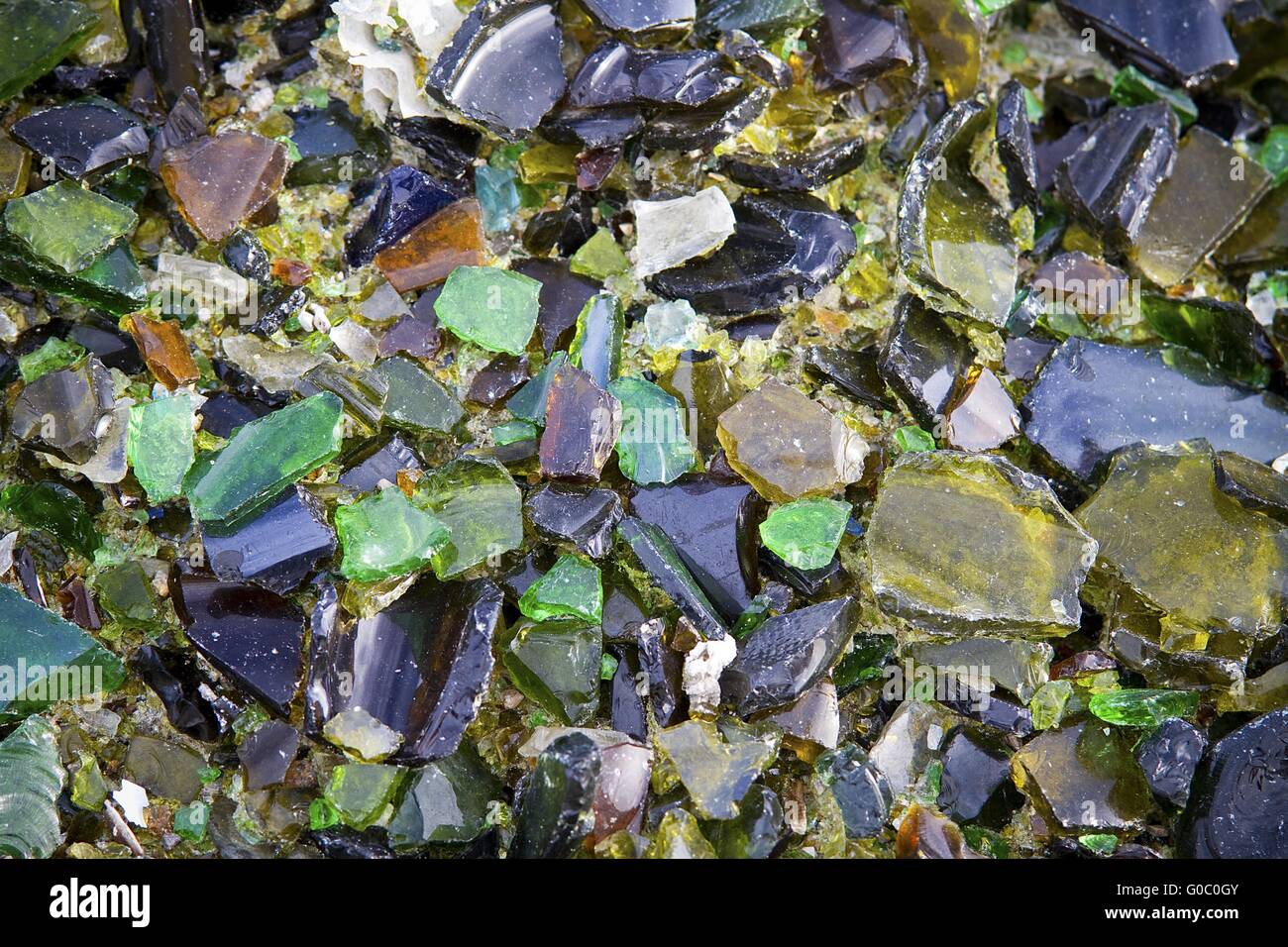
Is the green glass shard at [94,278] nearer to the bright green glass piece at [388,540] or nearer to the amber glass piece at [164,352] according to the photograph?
the amber glass piece at [164,352]

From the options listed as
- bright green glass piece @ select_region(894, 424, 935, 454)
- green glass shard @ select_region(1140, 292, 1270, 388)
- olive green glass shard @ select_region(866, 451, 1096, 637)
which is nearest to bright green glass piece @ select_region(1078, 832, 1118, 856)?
olive green glass shard @ select_region(866, 451, 1096, 637)

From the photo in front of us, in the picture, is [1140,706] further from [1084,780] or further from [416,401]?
[416,401]

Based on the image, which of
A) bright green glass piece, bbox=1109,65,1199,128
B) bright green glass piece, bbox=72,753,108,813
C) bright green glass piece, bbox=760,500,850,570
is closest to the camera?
bright green glass piece, bbox=72,753,108,813

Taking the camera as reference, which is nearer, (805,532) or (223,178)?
(805,532)

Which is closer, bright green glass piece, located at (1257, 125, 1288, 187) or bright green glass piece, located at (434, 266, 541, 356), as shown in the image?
bright green glass piece, located at (434, 266, 541, 356)

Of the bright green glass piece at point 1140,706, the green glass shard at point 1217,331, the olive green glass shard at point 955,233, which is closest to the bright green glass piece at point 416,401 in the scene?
the olive green glass shard at point 955,233

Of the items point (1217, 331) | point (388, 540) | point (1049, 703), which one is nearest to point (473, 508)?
point (388, 540)

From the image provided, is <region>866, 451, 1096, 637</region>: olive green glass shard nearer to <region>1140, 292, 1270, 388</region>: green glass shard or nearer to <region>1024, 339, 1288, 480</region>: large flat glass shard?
<region>1024, 339, 1288, 480</region>: large flat glass shard
